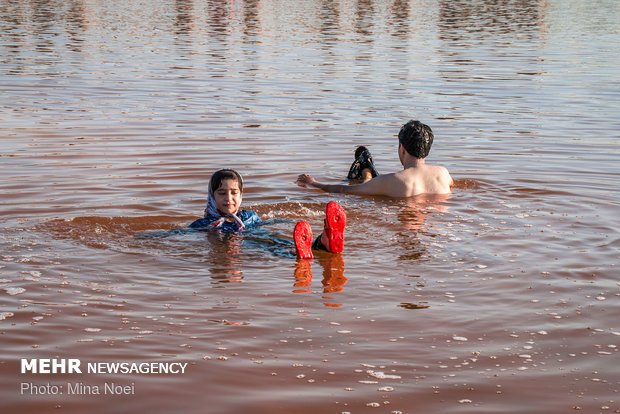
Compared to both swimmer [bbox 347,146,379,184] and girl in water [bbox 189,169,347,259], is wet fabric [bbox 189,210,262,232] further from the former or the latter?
swimmer [bbox 347,146,379,184]

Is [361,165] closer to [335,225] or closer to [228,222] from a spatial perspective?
[228,222]

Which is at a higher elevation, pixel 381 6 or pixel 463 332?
pixel 381 6

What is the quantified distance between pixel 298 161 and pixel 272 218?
2.94m

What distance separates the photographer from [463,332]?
5480mm

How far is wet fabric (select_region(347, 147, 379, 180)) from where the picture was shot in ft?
34.2

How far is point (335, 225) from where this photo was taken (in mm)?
7070

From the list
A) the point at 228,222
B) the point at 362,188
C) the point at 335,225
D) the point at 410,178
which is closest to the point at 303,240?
the point at 335,225

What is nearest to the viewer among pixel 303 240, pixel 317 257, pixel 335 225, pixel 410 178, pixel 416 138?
pixel 303 240

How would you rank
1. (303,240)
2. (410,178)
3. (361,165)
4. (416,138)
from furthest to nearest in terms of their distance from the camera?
1. (361,165)
2. (410,178)
3. (416,138)
4. (303,240)

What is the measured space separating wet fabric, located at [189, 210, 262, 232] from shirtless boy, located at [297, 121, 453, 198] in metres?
1.52

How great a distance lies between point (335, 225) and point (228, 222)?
4.34 feet

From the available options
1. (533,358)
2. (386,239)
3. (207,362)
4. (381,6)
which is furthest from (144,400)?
(381,6)

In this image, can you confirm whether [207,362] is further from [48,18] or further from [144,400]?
[48,18]

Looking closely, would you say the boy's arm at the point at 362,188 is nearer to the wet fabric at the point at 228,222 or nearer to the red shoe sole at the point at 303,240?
the wet fabric at the point at 228,222
